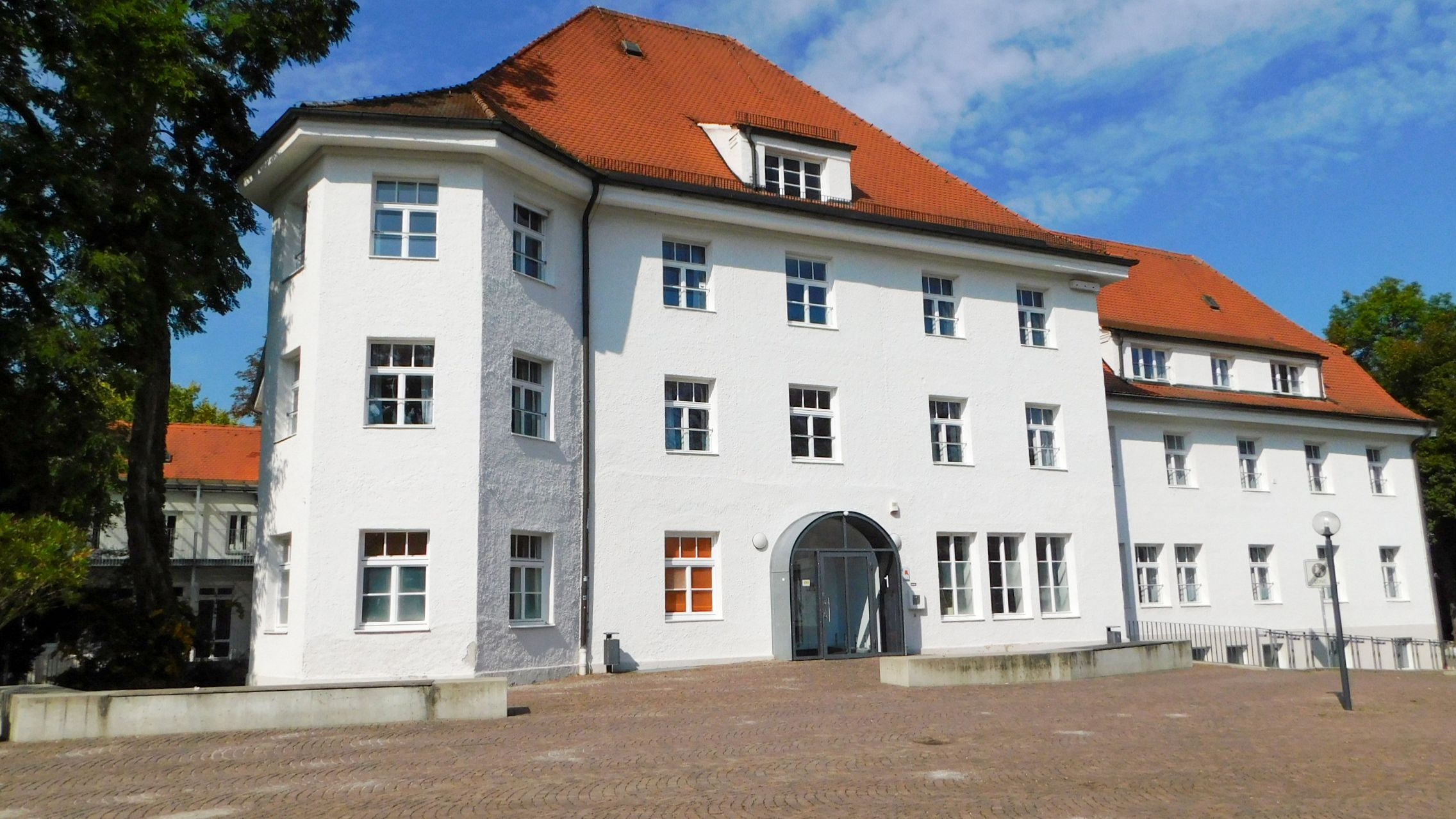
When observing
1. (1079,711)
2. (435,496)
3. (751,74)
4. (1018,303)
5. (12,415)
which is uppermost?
(751,74)

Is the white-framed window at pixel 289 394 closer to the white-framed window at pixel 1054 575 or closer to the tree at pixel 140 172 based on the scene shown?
the tree at pixel 140 172

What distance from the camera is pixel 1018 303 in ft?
81.6

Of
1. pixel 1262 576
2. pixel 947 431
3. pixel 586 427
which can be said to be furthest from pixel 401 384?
pixel 1262 576

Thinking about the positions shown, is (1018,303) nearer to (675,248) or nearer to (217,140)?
(675,248)

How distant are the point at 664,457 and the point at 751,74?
1053 cm

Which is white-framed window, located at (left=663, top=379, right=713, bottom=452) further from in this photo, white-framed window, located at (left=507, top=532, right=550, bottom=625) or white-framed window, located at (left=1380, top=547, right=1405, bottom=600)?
white-framed window, located at (left=1380, top=547, right=1405, bottom=600)

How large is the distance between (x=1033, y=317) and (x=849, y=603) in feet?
26.7

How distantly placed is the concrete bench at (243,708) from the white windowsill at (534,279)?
768cm

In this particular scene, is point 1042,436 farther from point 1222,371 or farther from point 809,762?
point 809,762

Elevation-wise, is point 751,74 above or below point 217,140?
above

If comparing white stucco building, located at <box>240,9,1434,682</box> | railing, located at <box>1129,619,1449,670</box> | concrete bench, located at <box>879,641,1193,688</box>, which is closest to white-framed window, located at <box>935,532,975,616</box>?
white stucco building, located at <box>240,9,1434,682</box>

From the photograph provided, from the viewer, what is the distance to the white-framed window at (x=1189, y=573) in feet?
90.1

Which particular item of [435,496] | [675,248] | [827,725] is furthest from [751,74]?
[827,725]

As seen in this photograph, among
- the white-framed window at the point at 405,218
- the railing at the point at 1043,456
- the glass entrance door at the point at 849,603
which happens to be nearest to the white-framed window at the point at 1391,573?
the railing at the point at 1043,456
